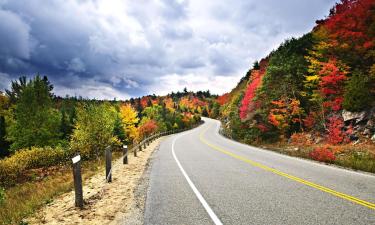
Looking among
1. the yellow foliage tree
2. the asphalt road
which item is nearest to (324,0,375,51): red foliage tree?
the asphalt road

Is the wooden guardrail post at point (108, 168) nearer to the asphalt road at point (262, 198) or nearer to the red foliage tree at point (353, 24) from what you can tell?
the asphalt road at point (262, 198)

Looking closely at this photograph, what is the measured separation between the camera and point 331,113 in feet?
78.8

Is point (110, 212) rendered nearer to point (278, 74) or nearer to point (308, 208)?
point (308, 208)

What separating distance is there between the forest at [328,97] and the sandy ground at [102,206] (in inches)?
402

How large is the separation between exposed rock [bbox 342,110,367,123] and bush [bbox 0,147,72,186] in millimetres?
25713

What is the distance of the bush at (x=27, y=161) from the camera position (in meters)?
23.3

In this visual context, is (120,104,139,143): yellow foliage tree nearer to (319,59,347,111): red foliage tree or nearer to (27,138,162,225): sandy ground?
(319,59,347,111): red foliage tree

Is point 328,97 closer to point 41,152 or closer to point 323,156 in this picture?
point 323,156

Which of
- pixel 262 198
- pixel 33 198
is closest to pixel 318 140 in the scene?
pixel 262 198

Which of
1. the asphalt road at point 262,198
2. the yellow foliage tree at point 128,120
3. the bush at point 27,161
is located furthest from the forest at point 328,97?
the yellow foliage tree at point 128,120

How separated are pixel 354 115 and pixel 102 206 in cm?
2026

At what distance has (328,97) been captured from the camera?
82.3 feet

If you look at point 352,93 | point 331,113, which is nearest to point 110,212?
point 352,93

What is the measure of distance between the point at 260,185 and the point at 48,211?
6.11 meters
